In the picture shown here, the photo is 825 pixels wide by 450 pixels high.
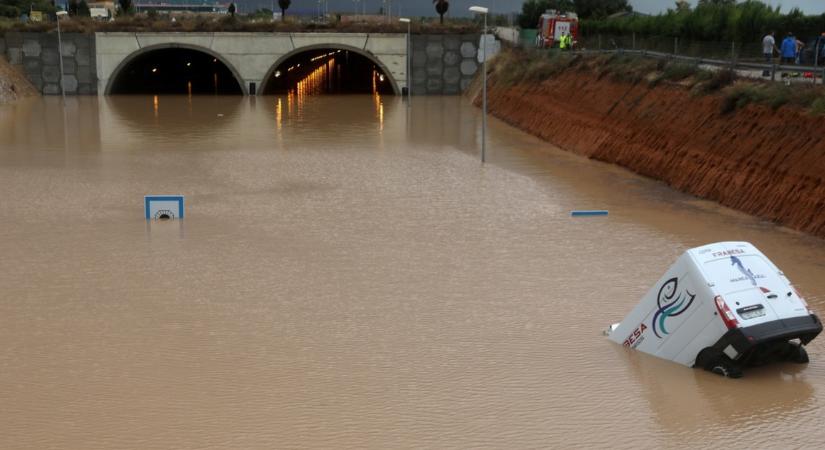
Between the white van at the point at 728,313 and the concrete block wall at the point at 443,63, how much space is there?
144 ft

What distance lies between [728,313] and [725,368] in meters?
0.86

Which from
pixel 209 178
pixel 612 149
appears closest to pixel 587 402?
pixel 209 178

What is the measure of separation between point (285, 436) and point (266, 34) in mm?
46572

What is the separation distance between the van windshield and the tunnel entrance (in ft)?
162

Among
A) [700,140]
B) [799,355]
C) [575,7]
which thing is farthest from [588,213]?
[575,7]

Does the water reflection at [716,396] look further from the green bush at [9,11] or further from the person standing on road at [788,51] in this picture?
the green bush at [9,11]

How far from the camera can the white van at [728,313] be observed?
32.9 feet

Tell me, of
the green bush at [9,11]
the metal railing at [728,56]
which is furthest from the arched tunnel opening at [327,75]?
the green bush at [9,11]

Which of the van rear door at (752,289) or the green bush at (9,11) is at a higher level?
the green bush at (9,11)

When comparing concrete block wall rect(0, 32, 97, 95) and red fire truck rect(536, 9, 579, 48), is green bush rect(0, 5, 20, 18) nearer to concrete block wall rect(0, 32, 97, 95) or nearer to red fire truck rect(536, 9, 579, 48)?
concrete block wall rect(0, 32, 97, 95)

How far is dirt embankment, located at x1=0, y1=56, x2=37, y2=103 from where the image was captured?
160 ft

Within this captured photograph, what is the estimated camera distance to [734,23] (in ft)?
118

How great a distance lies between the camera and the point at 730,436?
9.50 meters

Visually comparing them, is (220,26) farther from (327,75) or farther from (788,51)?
Result: (788,51)
